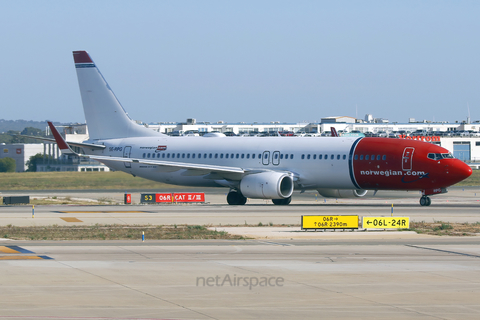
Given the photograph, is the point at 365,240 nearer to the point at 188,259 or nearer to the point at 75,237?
the point at 188,259

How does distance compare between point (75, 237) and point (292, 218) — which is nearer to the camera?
point (75, 237)

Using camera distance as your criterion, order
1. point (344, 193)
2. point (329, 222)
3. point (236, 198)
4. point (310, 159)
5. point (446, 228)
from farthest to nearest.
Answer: point (236, 198)
point (344, 193)
point (310, 159)
point (446, 228)
point (329, 222)

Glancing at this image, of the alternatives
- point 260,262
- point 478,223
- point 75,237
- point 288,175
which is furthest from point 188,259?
point 288,175

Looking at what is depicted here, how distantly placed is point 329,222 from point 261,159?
59.9ft

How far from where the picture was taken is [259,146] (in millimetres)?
51312

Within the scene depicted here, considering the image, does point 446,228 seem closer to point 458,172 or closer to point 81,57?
point 458,172

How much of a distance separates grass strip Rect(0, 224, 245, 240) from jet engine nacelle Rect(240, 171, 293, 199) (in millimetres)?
13157

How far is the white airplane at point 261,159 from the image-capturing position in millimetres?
45875

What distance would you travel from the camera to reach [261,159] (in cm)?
5062

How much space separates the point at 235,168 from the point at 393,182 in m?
11.7
